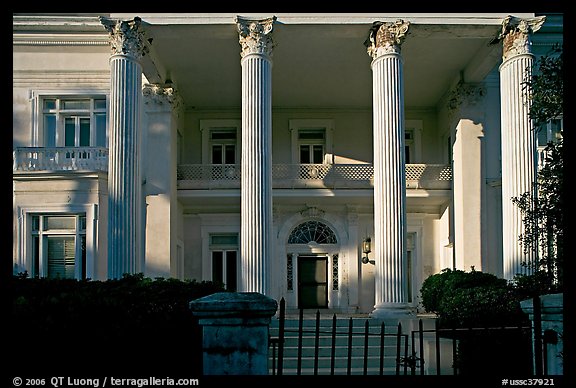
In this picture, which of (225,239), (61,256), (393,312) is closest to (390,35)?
(393,312)

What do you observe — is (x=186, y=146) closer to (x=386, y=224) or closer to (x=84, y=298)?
(x=386, y=224)

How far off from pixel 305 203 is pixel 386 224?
7547 mm

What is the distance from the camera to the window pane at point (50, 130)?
23531mm

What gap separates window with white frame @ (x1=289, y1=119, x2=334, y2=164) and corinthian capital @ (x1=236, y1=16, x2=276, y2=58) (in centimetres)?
777

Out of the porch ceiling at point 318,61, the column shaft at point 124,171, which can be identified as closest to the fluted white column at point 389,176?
the porch ceiling at point 318,61

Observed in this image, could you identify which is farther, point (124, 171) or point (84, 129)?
point (84, 129)

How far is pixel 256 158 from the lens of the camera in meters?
19.1

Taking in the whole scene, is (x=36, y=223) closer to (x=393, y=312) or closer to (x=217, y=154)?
(x=217, y=154)

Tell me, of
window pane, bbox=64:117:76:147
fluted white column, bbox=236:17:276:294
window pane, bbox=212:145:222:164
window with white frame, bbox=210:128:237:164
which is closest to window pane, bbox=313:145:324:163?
window with white frame, bbox=210:128:237:164

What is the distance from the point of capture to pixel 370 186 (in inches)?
993

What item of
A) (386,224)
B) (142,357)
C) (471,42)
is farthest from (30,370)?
(471,42)

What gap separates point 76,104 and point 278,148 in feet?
24.0

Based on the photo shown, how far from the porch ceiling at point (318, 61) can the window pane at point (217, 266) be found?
17.5 feet

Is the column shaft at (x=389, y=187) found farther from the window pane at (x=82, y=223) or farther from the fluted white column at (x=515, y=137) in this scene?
the window pane at (x=82, y=223)
